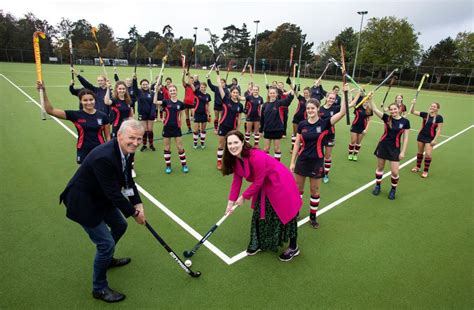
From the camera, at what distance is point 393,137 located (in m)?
6.64

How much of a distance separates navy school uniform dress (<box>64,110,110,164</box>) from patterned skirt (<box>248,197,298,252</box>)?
12.0ft

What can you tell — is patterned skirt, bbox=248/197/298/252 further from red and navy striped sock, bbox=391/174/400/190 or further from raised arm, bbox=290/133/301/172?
red and navy striped sock, bbox=391/174/400/190

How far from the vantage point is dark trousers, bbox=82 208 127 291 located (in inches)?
132

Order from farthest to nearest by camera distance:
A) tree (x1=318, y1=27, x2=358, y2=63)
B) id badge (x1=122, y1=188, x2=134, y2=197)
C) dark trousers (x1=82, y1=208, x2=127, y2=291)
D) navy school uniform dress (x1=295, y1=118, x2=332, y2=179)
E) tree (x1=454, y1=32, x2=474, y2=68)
→ tree (x1=318, y1=27, x2=358, y2=63)
tree (x1=454, y1=32, x2=474, y2=68)
navy school uniform dress (x1=295, y1=118, x2=332, y2=179)
id badge (x1=122, y1=188, x2=134, y2=197)
dark trousers (x1=82, y1=208, x2=127, y2=291)

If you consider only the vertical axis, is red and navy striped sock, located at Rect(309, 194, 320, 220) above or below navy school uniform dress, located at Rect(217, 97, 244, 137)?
below

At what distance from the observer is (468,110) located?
22062 mm

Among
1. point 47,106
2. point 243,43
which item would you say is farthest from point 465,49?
point 47,106

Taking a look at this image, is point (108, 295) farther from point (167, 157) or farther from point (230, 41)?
point (230, 41)

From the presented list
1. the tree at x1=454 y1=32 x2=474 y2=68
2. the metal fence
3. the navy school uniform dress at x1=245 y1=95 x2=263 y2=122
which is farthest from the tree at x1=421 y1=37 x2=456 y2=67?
the navy school uniform dress at x1=245 y1=95 x2=263 y2=122

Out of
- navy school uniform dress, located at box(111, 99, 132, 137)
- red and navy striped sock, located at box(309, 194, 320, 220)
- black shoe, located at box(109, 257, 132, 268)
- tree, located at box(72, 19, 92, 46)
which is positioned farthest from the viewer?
tree, located at box(72, 19, 92, 46)

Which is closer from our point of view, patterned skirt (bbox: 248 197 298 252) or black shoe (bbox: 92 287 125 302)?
black shoe (bbox: 92 287 125 302)

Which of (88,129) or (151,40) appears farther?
(151,40)

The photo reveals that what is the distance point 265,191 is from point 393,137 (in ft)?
14.1

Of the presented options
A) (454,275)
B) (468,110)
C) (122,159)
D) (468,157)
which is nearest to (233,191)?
(122,159)
